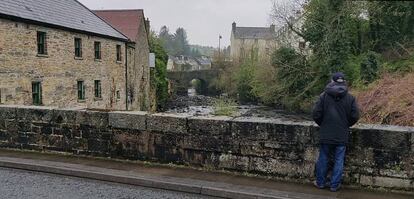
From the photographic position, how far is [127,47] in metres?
31.7

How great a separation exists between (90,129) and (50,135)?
A: 1.01 m

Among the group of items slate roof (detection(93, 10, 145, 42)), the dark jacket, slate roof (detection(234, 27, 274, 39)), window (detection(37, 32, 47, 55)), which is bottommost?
the dark jacket

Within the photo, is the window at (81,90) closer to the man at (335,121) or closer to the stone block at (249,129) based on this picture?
the stone block at (249,129)

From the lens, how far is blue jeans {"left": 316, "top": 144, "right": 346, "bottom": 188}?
17.8 feet

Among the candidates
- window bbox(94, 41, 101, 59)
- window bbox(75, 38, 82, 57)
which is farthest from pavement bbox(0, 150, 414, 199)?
window bbox(94, 41, 101, 59)

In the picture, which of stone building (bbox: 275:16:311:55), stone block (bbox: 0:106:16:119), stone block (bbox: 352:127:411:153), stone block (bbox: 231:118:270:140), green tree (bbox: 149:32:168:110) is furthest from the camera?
green tree (bbox: 149:32:168:110)

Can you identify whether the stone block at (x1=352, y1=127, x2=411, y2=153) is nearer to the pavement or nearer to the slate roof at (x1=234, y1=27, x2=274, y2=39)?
the pavement

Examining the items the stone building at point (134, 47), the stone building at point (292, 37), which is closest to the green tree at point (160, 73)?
the stone building at point (134, 47)

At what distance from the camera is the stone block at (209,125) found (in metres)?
6.34

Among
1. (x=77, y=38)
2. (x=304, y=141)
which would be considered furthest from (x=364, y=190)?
(x=77, y=38)

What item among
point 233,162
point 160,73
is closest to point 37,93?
point 233,162

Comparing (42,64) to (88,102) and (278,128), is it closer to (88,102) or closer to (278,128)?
(88,102)

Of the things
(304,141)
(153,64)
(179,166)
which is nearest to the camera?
(304,141)

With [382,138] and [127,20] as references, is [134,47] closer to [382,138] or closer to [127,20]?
[127,20]
